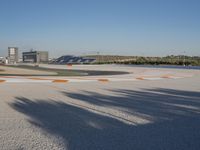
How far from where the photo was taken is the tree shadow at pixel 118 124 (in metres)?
4.51

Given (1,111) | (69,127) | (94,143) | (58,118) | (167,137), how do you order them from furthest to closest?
(1,111) < (58,118) < (69,127) < (167,137) < (94,143)

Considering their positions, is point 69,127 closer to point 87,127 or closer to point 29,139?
point 87,127

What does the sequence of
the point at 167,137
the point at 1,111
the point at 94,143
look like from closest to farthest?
the point at 94,143 → the point at 167,137 → the point at 1,111

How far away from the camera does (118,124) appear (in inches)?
225

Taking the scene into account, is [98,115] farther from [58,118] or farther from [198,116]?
[198,116]

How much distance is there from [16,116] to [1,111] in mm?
789

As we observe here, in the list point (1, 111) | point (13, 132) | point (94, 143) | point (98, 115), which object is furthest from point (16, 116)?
point (94, 143)

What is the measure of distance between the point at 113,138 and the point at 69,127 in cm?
107

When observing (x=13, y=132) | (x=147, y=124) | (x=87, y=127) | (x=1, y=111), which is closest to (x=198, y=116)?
(x=147, y=124)

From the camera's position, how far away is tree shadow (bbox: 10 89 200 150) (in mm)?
4507

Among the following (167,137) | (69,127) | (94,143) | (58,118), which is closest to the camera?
(94,143)

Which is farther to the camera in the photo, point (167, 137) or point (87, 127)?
point (87, 127)

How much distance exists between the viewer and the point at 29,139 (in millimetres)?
4668

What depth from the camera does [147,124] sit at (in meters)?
5.75
